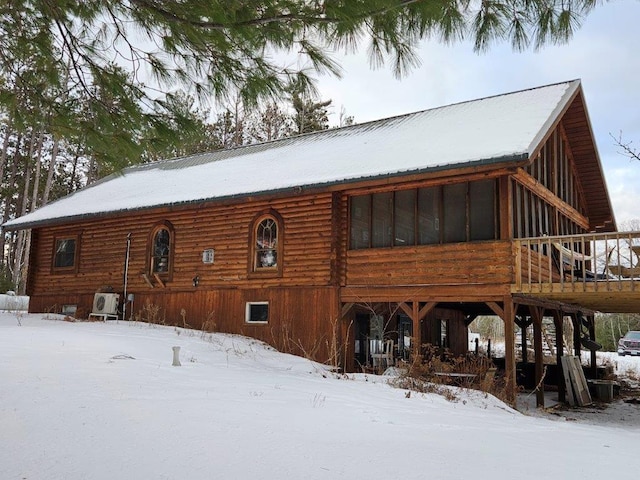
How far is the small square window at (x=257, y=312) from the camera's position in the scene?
15151 mm

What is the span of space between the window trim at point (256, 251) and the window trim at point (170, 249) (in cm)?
282

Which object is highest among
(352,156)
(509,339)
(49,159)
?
(49,159)

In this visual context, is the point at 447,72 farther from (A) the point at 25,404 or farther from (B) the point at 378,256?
(B) the point at 378,256

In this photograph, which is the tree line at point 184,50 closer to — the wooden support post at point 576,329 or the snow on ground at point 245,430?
the snow on ground at point 245,430

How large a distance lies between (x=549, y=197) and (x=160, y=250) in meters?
11.1

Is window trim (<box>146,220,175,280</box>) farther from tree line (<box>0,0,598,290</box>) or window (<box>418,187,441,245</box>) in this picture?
tree line (<box>0,0,598,290</box>)

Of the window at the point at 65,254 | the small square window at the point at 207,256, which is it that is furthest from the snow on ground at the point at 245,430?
the window at the point at 65,254

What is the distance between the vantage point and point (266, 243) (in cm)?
1535

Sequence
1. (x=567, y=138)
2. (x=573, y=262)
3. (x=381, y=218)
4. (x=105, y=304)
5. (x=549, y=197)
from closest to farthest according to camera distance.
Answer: (x=573, y=262) → (x=381, y=218) → (x=549, y=197) → (x=105, y=304) → (x=567, y=138)

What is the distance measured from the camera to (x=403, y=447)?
5027mm

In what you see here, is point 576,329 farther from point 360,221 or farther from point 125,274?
point 125,274

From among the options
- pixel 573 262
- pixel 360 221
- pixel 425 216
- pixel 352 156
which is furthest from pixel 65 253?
pixel 573 262

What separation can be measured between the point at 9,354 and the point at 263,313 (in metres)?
7.44

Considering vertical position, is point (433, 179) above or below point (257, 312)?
above
